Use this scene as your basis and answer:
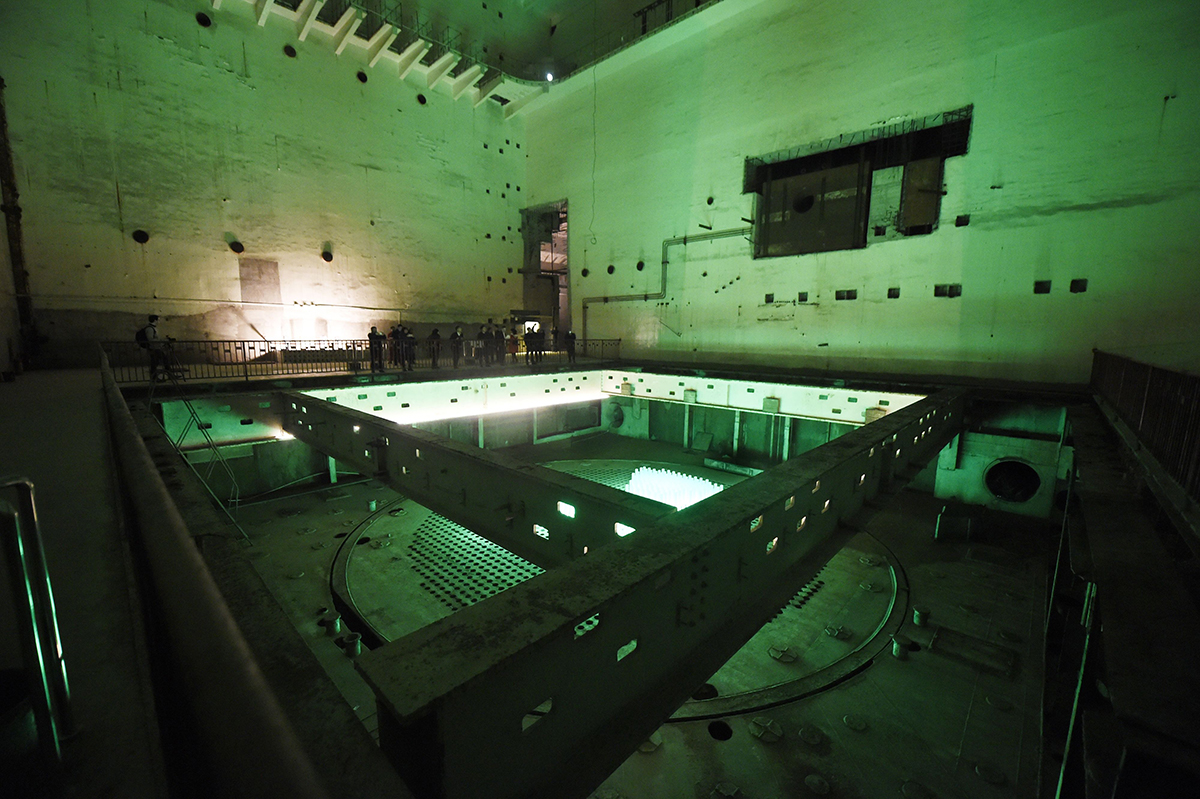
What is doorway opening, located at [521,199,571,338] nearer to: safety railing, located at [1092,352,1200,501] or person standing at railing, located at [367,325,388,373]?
person standing at railing, located at [367,325,388,373]

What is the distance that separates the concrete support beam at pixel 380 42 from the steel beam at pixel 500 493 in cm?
1372

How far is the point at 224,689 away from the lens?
0.96m

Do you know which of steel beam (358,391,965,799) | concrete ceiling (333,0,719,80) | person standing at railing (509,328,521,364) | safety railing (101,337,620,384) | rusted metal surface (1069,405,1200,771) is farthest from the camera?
person standing at railing (509,328,521,364)

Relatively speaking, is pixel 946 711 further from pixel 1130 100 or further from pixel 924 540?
pixel 1130 100

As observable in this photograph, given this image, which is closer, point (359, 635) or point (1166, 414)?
point (1166, 414)

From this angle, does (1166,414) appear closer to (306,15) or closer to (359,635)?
(359,635)

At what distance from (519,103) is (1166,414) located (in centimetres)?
1974

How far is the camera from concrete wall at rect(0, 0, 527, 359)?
10.5 metres

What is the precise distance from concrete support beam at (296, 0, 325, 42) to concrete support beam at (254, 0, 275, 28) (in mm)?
644

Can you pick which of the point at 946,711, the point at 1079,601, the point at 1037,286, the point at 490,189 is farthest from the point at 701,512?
the point at 490,189

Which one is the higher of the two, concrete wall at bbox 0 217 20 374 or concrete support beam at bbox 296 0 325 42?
concrete support beam at bbox 296 0 325 42

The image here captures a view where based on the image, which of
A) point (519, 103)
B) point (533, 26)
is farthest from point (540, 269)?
point (533, 26)

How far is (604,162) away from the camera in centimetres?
1659

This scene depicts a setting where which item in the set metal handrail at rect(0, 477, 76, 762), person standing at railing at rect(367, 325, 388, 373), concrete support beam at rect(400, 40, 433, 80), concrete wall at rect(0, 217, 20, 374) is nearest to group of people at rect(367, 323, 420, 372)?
person standing at railing at rect(367, 325, 388, 373)
